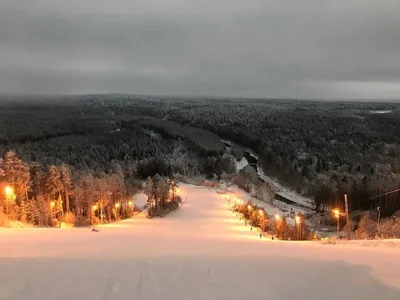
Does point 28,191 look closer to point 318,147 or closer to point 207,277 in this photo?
point 207,277

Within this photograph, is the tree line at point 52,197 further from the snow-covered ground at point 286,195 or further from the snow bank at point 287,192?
the snow bank at point 287,192

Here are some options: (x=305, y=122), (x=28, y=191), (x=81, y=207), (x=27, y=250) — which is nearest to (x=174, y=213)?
(x=81, y=207)

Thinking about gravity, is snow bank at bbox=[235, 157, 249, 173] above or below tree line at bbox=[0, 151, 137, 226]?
below

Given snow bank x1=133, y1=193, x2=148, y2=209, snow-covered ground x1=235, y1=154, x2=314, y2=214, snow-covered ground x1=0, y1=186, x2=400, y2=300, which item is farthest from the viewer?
snow-covered ground x1=235, y1=154, x2=314, y2=214

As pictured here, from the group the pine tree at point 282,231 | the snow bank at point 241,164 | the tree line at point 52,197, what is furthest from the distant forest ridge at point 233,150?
the tree line at point 52,197

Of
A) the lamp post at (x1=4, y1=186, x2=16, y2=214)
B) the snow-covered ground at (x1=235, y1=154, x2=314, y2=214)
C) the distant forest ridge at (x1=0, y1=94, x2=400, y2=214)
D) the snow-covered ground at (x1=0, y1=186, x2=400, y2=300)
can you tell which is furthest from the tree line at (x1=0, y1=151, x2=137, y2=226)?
the snow-covered ground at (x1=235, y1=154, x2=314, y2=214)

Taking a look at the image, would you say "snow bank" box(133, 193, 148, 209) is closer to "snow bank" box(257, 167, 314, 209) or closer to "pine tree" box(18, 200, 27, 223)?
"pine tree" box(18, 200, 27, 223)

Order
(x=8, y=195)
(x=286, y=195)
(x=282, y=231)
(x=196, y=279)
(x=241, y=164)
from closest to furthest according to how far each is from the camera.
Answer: (x=196, y=279), (x=282, y=231), (x=8, y=195), (x=286, y=195), (x=241, y=164)

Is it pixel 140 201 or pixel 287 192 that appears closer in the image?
pixel 140 201

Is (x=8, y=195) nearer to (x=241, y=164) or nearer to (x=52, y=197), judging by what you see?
(x=52, y=197)

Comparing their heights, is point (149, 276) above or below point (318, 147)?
above

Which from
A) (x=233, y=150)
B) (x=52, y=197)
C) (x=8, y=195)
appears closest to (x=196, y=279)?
(x=8, y=195)
